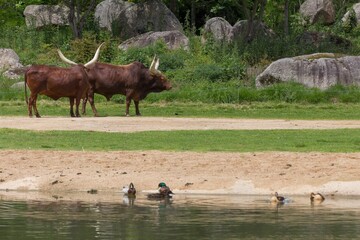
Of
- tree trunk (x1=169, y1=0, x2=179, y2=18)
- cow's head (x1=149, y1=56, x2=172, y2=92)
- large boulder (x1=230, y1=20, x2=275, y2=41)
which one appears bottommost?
cow's head (x1=149, y1=56, x2=172, y2=92)

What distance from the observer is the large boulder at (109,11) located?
161 ft

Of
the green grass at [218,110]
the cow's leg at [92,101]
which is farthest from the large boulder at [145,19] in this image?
the cow's leg at [92,101]

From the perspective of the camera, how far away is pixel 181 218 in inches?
660

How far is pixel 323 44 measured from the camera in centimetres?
4472

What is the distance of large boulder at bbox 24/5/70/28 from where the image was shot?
49594mm

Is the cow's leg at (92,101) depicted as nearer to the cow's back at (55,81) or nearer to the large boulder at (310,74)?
the cow's back at (55,81)

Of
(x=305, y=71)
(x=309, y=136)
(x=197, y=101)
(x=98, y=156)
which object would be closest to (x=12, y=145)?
(x=98, y=156)

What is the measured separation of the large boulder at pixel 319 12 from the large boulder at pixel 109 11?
921cm

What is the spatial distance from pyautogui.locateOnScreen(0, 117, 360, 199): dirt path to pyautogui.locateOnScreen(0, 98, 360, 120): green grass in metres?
10.6

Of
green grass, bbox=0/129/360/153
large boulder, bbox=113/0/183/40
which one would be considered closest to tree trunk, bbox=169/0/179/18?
large boulder, bbox=113/0/183/40

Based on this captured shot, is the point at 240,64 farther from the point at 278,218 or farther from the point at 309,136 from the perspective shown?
the point at 278,218

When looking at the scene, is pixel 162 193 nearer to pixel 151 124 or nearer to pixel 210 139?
pixel 210 139

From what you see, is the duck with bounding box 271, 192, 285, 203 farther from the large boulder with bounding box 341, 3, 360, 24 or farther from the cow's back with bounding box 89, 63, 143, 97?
the large boulder with bounding box 341, 3, 360, 24

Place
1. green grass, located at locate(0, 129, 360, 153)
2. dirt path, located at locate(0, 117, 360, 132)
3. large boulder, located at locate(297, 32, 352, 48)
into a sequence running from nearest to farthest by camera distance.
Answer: green grass, located at locate(0, 129, 360, 153) < dirt path, located at locate(0, 117, 360, 132) < large boulder, located at locate(297, 32, 352, 48)
